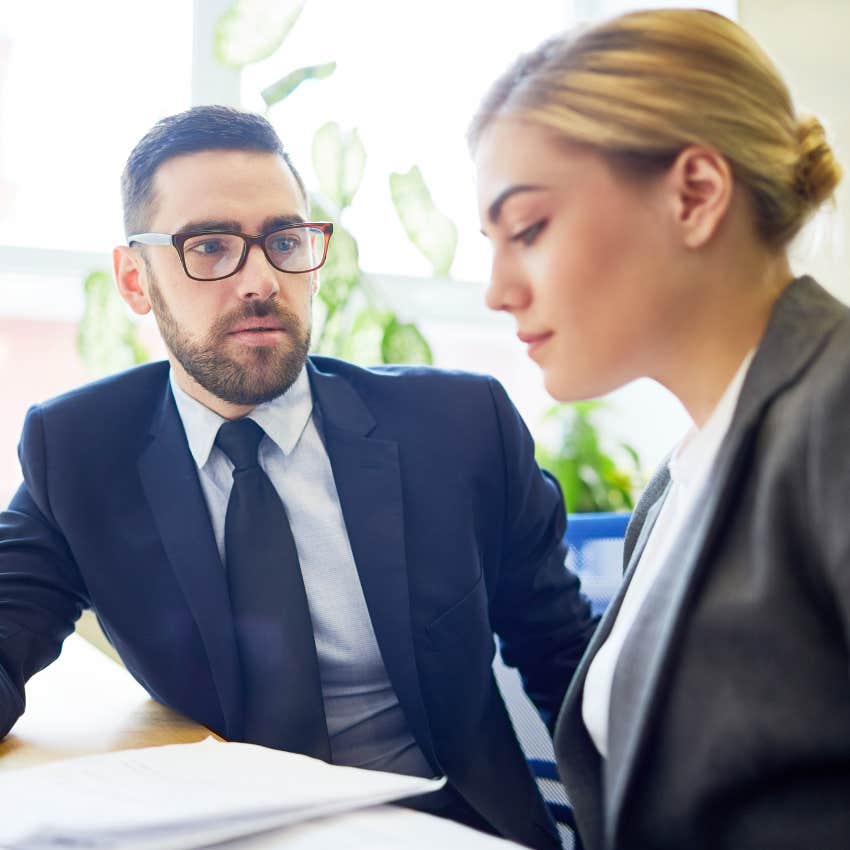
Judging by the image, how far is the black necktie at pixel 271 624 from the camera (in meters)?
1.26

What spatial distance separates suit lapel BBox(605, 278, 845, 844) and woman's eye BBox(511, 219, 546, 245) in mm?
219

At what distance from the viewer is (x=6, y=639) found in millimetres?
1177

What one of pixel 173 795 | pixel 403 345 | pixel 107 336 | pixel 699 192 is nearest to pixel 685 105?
pixel 699 192

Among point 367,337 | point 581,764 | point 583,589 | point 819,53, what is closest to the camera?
point 581,764

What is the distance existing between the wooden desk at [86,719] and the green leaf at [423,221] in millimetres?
1326

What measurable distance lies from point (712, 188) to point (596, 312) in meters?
0.14

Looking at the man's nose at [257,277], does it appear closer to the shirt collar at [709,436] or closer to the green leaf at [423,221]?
the shirt collar at [709,436]

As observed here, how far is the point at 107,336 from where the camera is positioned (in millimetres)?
2104

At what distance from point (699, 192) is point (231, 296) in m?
0.79

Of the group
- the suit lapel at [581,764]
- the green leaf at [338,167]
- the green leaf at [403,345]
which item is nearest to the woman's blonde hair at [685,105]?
the suit lapel at [581,764]

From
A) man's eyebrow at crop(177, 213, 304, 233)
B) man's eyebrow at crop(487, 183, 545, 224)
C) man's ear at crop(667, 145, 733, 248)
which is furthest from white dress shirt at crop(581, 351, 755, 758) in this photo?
man's eyebrow at crop(177, 213, 304, 233)

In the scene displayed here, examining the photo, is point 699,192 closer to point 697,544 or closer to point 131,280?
point 697,544

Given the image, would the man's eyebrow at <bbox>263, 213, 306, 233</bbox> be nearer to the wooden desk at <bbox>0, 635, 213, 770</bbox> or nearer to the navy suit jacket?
the navy suit jacket

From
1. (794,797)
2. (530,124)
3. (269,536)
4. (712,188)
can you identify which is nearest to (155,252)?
(269,536)
